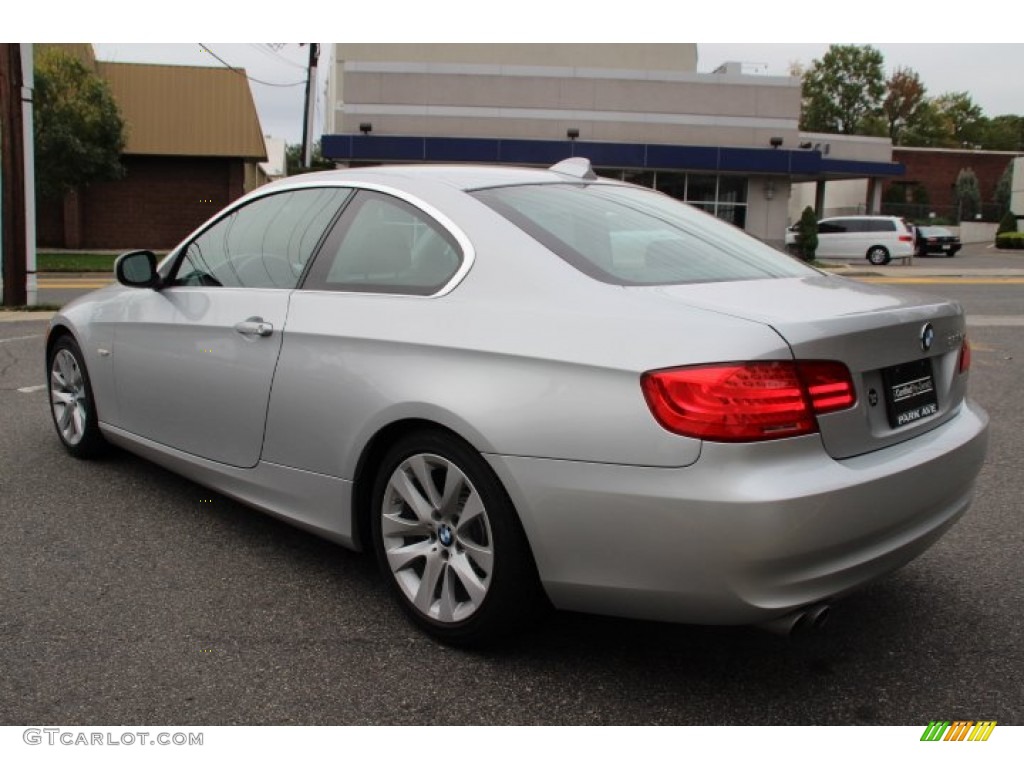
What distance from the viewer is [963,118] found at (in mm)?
88750

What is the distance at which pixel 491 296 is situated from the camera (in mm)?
3090

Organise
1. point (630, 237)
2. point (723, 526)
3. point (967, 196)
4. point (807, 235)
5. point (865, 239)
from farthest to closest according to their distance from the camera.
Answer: point (967, 196) → point (865, 239) → point (807, 235) → point (630, 237) → point (723, 526)

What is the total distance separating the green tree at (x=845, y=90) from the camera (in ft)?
263

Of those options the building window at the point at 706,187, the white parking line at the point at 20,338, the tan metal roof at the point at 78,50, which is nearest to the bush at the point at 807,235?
the building window at the point at 706,187

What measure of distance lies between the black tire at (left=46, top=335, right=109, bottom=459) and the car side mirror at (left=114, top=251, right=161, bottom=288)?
76 cm

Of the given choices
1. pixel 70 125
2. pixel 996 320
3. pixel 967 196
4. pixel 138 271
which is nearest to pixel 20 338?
pixel 138 271

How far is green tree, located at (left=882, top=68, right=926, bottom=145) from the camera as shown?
267ft

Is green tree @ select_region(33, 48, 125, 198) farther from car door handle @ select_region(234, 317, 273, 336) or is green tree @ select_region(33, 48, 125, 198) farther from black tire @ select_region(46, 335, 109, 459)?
car door handle @ select_region(234, 317, 273, 336)

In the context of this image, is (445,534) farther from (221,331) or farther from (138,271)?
(138,271)

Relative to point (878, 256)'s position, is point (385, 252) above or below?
above

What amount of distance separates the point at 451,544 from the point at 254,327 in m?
1.26

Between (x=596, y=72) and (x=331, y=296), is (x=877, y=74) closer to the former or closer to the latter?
(x=596, y=72)

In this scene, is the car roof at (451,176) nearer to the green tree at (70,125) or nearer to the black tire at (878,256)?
the green tree at (70,125)

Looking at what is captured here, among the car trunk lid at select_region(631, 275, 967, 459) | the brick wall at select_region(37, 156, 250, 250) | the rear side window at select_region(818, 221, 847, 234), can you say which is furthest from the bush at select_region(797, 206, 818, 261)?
the car trunk lid at select_region(631, 275, 967, 459)
